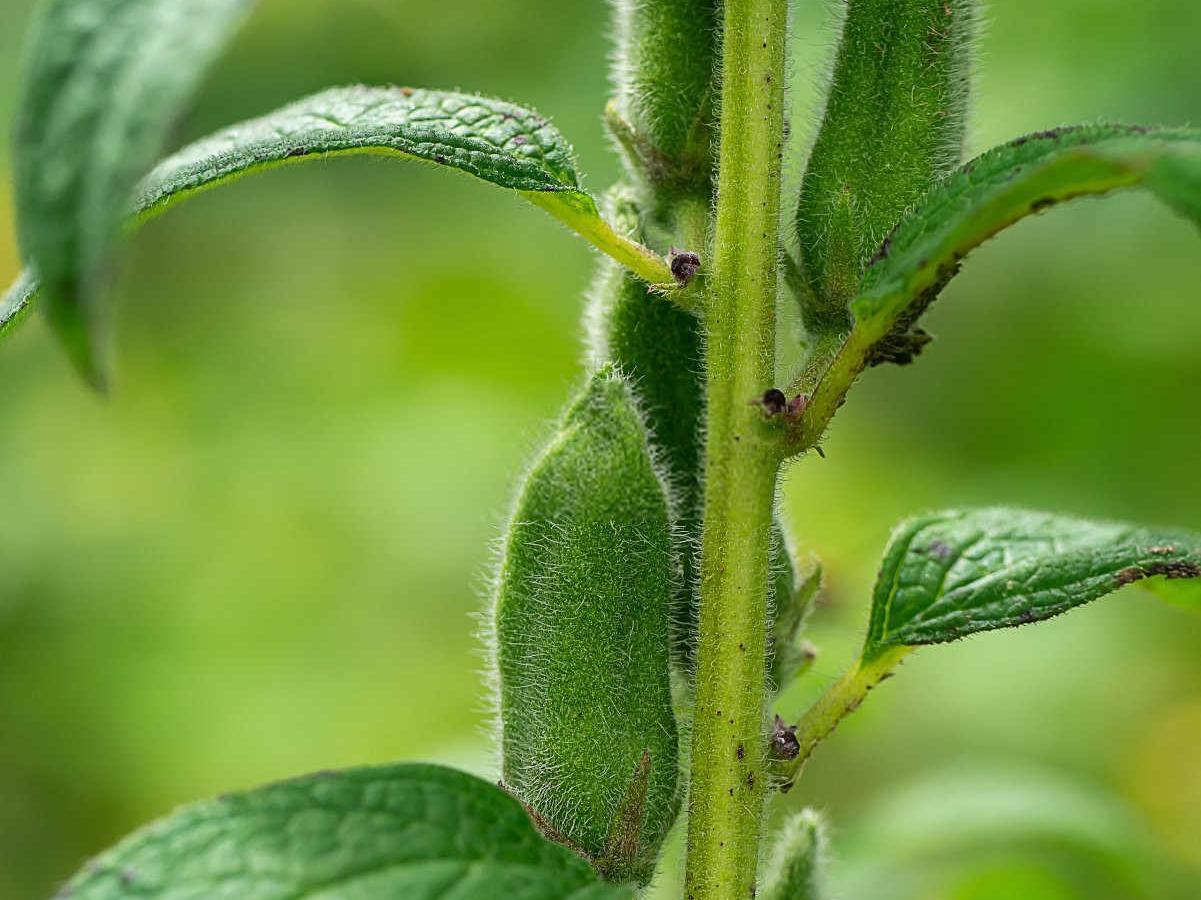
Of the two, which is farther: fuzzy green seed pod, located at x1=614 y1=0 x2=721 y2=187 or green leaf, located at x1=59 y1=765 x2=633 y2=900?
fuzzy green seed pod, located at x1=614 y1=0 x2=721 y2=187

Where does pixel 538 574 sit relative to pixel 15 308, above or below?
below

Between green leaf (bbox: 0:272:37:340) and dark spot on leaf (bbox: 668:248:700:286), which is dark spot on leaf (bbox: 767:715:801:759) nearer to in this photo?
dark spot on leaf (bbox: 668:248:700:286)

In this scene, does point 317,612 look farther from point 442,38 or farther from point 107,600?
point 442,38

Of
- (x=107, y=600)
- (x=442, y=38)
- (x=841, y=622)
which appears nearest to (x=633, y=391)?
(x=841, y=622)

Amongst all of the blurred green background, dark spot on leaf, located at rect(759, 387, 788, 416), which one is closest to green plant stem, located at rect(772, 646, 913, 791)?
dark spot on leaf, located at rect(759, 387, 788, 416)

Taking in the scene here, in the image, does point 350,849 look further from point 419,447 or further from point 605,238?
point 419,447

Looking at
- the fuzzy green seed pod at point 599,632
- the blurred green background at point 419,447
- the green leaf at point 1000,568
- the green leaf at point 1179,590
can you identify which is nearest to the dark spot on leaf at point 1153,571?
the green leaf at point 1000,568

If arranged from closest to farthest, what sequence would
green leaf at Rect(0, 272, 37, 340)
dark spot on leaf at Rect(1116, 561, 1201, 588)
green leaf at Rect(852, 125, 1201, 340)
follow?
green leaf at Rect(852, 125, 1201, 340) < green leaf at Rect(0, 272, 37, 340) < dark spot on leaf at Rect(1116, 561, 1201, 588)

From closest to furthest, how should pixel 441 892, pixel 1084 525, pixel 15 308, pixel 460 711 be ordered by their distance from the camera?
1. pixel 441 892
2. pixel 15 308
3. pixel 1084 525
4. pixel 460 711

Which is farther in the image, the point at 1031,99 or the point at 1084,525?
the point at 1031,99
